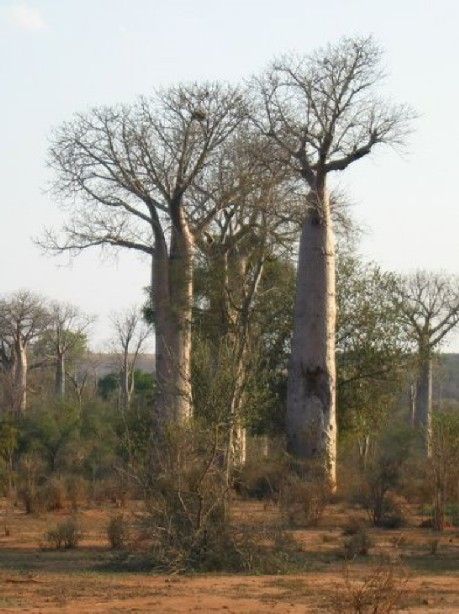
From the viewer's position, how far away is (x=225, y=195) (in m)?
15.2

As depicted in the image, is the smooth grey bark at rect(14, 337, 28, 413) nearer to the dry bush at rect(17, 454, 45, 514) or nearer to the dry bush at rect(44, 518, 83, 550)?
the dry bush at rect(17, 454, 45, 514)

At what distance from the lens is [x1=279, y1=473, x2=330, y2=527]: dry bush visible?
1150cm

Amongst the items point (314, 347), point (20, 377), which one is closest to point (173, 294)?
point (314, 347)

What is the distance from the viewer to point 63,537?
9766mm

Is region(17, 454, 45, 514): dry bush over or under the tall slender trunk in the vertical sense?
under

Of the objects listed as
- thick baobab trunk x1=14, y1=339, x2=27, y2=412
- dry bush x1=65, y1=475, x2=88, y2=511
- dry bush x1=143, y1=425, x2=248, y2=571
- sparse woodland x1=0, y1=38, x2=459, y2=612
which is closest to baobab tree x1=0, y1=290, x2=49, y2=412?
thick baobab trunk x1=14, y1=339, x2=27, y2=412

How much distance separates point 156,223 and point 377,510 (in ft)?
14.2

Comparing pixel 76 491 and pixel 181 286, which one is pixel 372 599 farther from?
pixel 181 286

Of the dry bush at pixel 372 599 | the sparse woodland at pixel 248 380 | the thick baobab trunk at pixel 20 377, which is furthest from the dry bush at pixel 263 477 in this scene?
the thick baobab trunk at pixel 20 377

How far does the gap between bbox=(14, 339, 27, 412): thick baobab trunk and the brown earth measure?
734 inches

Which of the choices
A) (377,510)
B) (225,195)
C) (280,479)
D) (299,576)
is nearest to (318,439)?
(280,479)

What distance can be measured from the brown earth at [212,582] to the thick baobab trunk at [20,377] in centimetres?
1865

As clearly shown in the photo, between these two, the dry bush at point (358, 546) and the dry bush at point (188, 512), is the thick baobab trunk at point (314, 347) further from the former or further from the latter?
the dry bush at point (188, 512)

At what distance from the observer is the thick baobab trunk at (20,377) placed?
29172 millimetres
